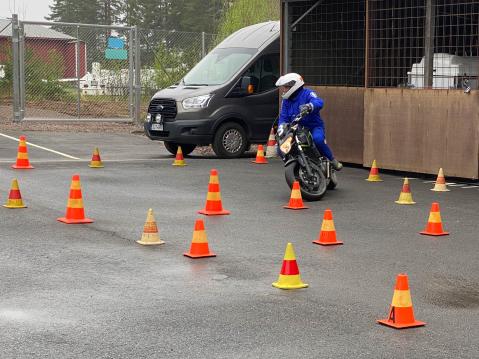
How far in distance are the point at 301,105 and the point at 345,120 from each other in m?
4.69

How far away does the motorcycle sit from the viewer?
13.1m

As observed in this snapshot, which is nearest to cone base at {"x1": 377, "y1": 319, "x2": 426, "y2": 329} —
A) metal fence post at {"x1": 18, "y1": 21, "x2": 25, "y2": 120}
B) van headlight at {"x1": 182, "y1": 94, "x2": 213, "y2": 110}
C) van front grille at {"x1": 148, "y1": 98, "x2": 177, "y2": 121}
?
van headlight at {"x1": 182, "y1": 94, "x2": 213, "y2": 110}

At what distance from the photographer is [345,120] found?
18234 millimetres

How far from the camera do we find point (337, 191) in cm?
1430

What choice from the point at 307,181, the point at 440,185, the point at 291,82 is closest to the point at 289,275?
the point at 307,181

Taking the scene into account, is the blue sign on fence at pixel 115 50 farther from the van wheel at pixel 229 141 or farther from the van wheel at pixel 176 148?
the van wheel at pixel 229 141

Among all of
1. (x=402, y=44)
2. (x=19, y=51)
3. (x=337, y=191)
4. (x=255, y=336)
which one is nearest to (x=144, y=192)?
(x=337, y=191)

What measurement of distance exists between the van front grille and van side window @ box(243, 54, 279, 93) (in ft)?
5.37

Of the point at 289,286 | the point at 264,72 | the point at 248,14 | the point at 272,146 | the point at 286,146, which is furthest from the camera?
the point at 248,14

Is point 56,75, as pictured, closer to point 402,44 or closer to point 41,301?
point 402,44

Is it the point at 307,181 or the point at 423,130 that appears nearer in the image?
the point at 307,181

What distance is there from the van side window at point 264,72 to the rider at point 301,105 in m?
6.06

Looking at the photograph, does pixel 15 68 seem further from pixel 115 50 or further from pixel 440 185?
pixel 440 185

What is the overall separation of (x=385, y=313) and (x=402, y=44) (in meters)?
11.6
